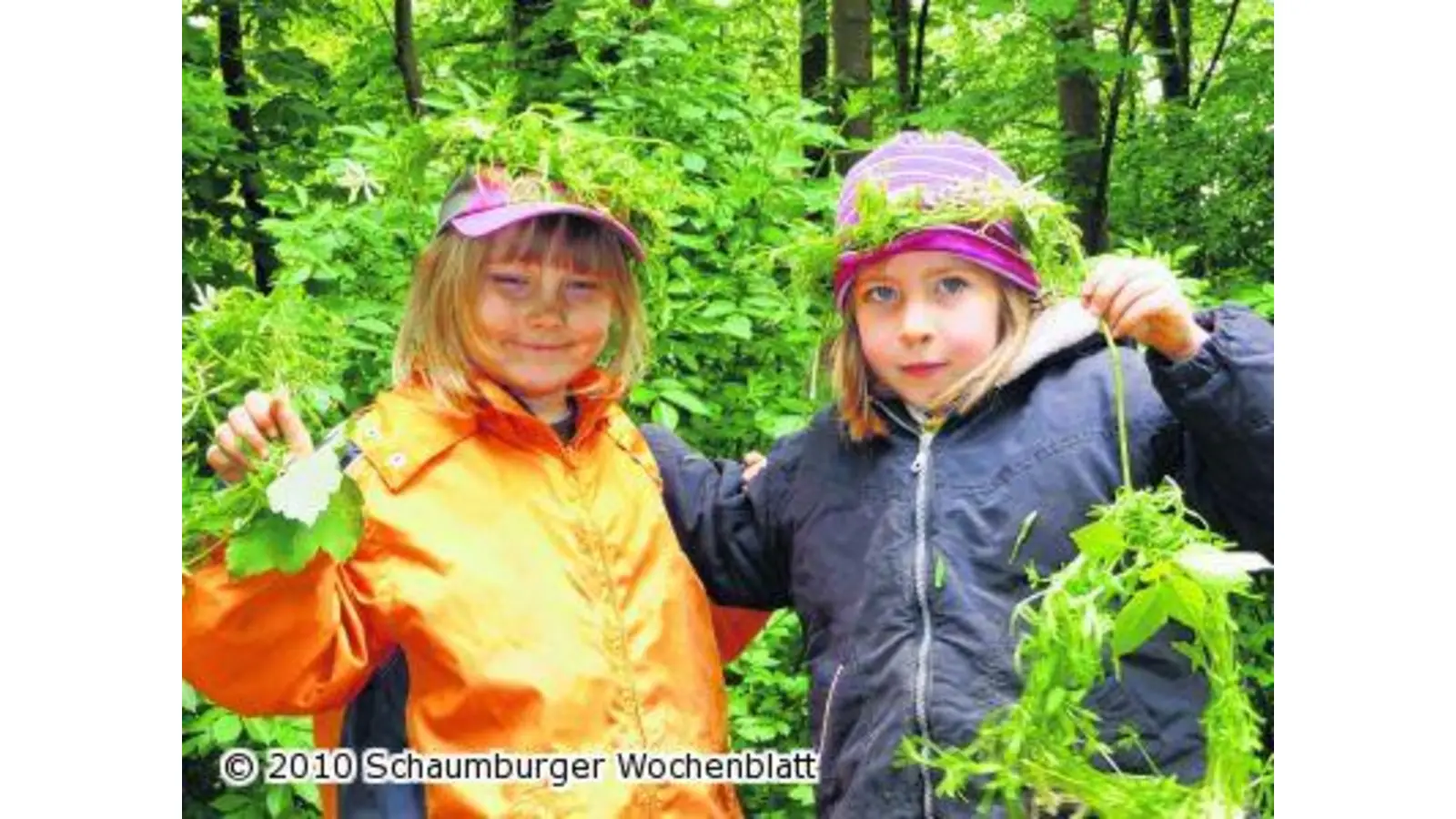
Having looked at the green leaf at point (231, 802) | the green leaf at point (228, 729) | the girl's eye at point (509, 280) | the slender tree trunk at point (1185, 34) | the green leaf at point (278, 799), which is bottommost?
the green leaf at point (231, 802)

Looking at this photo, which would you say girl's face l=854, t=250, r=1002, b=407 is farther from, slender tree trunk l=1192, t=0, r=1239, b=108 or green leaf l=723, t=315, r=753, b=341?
slender tree trunk l=1192, t=0, r=1239, b=108

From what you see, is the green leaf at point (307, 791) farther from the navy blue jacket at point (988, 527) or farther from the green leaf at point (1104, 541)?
the green leaf at point (1104, 541)

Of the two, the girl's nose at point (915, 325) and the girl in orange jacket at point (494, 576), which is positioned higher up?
the girl's nose at point (915, 325)

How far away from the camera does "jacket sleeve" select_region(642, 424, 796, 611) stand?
1795 millimetres

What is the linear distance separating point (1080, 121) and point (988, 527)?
188 centimetres

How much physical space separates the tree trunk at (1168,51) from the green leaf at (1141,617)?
2.27 meters

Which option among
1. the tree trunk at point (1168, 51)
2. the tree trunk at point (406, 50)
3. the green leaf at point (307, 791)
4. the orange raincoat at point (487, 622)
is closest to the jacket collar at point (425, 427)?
the orange raincoat at point (487, 622)

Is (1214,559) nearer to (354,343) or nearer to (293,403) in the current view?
(293,403)

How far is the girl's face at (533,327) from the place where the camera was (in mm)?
1717

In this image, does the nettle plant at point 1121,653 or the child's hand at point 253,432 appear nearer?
the nettle plant at point 1121,653

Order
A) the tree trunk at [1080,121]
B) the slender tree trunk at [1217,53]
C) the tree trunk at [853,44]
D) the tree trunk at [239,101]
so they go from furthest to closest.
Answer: the tree trunk at [239,101] < the tree trunk at [853,44] < the slender tree trunk at [1217,53] < the tree trunk at [1080,121]

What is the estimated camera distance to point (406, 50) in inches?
167

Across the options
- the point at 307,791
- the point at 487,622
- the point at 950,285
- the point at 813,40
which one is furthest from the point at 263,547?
the point at 813,40

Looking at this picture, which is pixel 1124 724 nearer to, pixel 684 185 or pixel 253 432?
pixel 253 432
